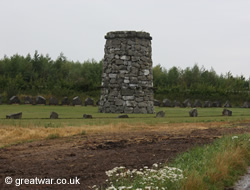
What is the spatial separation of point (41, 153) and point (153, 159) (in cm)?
295

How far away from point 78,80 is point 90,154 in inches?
1406

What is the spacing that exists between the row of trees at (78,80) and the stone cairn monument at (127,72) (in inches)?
494

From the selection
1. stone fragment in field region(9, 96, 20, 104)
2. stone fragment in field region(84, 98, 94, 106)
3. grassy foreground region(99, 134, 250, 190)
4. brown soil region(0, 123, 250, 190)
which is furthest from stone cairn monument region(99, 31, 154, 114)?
grassy foreground region(99, 134, 250, 190)

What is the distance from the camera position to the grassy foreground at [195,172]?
737cm

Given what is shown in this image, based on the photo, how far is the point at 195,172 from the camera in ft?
26.6

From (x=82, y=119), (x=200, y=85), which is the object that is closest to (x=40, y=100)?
(x=82, y=119)

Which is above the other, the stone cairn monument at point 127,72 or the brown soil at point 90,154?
the stone cairn monument at point 127,72

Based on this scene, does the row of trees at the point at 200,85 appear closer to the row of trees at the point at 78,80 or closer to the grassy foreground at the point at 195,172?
the row of trees at the point at 78,80

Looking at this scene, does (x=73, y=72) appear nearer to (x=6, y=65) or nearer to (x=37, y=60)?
(x=37, y=60)

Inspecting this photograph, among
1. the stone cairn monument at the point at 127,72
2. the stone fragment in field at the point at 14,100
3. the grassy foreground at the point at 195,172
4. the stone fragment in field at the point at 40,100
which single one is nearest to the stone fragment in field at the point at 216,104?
the stone cairn monument at the point at 127,72

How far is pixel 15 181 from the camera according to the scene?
7.93 m

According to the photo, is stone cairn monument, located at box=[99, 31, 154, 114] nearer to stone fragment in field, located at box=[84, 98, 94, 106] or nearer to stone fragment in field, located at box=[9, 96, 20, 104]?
stone fragment in field, located at box=[84, 98, 94, 106]

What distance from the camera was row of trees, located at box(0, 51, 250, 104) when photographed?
41906 millimetres

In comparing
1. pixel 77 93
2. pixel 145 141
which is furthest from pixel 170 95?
pixel 145 141
